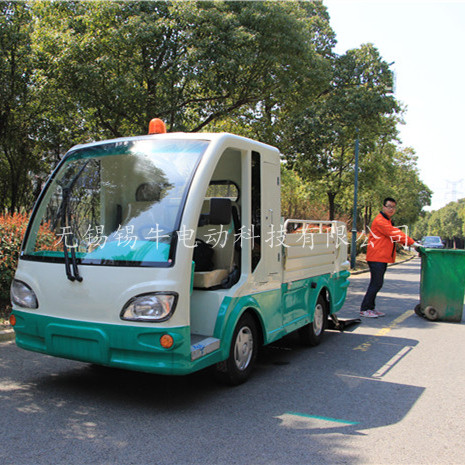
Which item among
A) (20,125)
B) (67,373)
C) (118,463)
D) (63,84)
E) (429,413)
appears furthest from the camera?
(20,125)

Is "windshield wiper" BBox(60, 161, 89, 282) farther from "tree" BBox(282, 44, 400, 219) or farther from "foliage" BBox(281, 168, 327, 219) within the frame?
"foliage" BBox(281, 168, 327, 219)

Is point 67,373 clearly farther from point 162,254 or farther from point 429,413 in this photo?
point 429,413

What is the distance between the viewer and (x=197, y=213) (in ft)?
13.6

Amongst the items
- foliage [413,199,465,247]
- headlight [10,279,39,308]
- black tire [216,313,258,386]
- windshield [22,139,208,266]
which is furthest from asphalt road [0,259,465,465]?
foliage [413,199,465,247]

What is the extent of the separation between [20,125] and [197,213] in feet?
38.4

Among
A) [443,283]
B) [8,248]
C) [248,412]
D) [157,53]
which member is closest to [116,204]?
[248,412]

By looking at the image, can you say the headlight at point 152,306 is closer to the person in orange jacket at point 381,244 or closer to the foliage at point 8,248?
the foliage at point 8,248

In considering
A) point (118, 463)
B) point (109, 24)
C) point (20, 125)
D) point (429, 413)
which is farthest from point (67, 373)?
point (20, 125)

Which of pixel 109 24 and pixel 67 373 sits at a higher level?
pixel 109 24

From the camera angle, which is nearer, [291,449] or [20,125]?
[291,449]

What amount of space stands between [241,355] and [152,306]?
135 centimetres

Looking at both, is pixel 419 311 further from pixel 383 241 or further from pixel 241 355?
pixel 241 355

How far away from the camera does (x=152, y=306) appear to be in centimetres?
388

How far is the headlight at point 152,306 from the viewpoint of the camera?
386 centimetres
